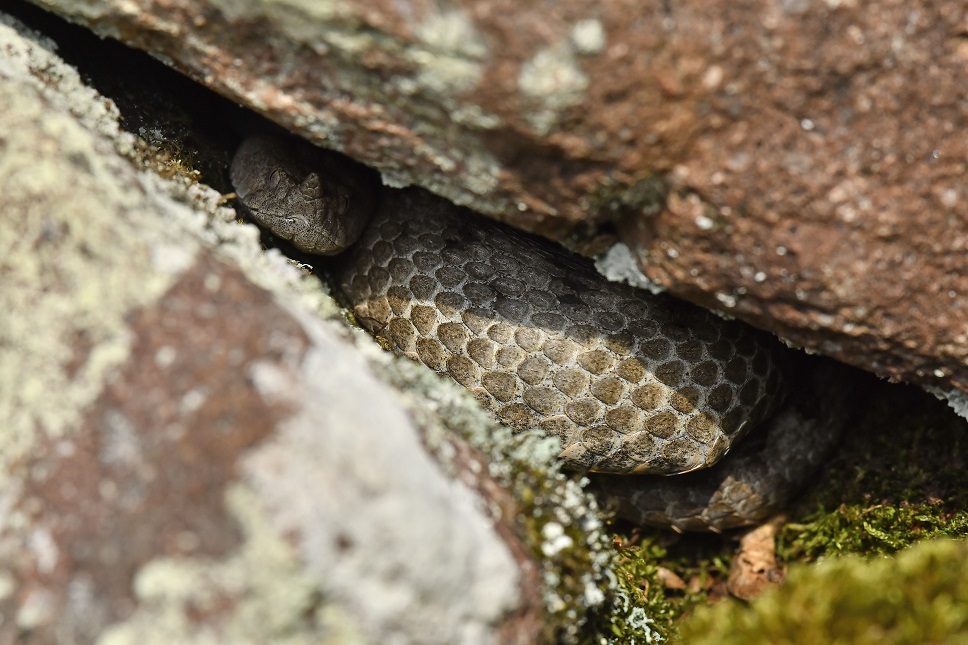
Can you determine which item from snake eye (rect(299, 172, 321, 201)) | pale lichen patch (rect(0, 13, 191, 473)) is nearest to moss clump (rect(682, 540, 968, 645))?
pale lichen patch (rect(0, 13, 191, 473))

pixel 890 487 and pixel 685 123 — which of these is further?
pixel 890 487

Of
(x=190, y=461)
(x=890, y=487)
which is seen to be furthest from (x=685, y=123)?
(x=890, y=487)

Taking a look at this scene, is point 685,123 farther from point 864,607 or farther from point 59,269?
point 59,269

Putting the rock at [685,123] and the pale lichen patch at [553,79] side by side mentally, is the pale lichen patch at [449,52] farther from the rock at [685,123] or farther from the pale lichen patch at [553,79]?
the pale lichen patch at [553,79]

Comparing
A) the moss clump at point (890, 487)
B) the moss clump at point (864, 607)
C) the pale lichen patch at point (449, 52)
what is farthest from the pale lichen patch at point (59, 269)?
the moss clump at point (890, 487)

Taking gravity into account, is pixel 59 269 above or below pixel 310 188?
below

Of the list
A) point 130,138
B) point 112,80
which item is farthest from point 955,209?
point 112,80
